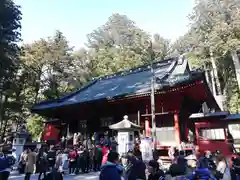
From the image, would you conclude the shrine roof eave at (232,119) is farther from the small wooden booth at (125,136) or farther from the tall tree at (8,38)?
the tall tree at (8,38)

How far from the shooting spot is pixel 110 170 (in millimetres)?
3385

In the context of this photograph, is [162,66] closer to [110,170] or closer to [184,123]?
[184,123]

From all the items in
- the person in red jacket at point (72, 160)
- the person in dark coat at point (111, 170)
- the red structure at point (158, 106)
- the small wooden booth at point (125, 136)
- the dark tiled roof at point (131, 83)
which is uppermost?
the dark tiled roof at point (131, 83)

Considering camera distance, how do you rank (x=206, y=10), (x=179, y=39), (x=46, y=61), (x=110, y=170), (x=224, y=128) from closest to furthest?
(x=110, y=170)
(x=224, y=128)
(x=206, y=10)
(x=46, y=61)
(x=179, y=39)

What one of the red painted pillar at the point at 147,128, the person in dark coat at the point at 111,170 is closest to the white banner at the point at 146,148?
the red painted pillar at the point at 147,128

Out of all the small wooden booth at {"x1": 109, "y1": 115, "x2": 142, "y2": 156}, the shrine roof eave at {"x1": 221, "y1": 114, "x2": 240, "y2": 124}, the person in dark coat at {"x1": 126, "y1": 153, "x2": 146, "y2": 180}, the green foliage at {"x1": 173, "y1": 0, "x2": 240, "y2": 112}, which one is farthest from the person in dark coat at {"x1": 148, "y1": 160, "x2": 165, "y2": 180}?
the green foliage at {"x1": 173, "y1": 0, "x2": 240, "y2": 112}

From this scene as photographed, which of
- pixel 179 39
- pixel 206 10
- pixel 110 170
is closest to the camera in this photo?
pixel 110 170

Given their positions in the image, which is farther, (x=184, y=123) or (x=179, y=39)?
(x=179, y=39)

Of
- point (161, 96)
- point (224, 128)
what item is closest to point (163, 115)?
point (161, 96)

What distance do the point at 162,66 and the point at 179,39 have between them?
2043 centimetres

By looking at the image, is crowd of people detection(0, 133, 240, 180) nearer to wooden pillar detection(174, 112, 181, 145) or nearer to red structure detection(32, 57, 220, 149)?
red structure detection(32, 57, 220, 149)

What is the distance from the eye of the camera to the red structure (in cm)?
1326

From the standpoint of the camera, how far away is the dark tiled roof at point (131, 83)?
45.9 ft

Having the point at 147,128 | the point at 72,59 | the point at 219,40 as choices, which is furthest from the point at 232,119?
the point at 72,59
